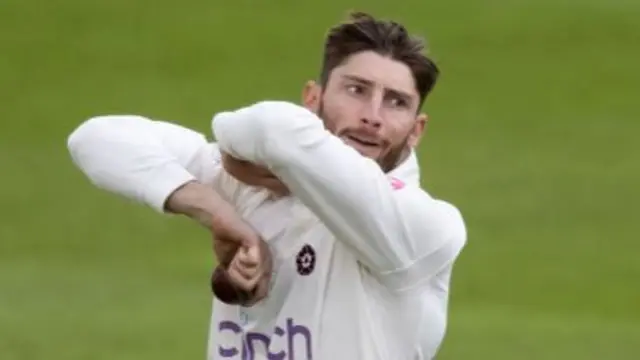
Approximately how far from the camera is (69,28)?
17875mm

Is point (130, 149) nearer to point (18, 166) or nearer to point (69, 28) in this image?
point (18, 166)

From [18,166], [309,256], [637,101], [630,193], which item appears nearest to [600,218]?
[630,193]

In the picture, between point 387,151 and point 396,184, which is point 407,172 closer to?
point 387,151

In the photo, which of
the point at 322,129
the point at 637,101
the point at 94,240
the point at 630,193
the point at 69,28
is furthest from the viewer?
the point at 69,28

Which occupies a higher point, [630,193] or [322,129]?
[322,129]

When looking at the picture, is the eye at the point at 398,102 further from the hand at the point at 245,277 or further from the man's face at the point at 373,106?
the hand at the point at 245,277

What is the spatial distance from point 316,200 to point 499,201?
949 cm

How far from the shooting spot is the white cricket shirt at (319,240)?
14.1 ft

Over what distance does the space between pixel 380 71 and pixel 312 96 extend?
205 mm

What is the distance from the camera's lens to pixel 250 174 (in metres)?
4.47

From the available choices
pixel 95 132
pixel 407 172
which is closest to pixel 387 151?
pixel 407 172

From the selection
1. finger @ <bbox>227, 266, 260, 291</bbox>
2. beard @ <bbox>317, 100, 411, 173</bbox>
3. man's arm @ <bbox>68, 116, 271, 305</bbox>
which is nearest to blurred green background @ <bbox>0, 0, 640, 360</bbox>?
beard @ <bbox>317, 100, 411, 173</bbox>

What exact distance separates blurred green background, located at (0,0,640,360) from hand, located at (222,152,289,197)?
4.12 meters

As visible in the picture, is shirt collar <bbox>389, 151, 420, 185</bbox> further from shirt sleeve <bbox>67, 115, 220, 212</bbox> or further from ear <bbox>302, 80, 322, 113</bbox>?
shirt sleeve <bbox>67, 115, 220, 212</bbox>
